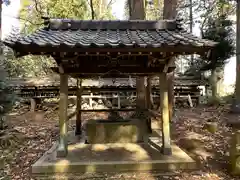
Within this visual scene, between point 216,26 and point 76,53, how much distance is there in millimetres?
13243

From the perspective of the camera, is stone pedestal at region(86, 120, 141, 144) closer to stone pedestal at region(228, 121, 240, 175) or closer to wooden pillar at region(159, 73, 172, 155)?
wooden pillar at region(159, 73, 172, 155)

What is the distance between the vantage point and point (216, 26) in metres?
16.2

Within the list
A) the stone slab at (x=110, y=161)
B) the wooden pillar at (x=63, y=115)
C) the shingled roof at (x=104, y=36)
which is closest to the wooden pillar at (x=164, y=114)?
the stone slab at (x=110, y=161)

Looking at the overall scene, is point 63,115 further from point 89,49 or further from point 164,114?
point 164,114

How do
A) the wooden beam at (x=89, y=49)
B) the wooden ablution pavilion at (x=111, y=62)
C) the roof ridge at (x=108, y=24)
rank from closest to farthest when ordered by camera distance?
the wooden beam at (x=89, y=49) < the wooden ablution pavilion at (x=111, y=62) < the roof ridge at (x=108, y=24)

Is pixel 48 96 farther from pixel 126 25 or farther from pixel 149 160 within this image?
pixel 149 160

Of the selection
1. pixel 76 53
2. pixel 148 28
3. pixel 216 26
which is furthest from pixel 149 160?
pixel 216 26

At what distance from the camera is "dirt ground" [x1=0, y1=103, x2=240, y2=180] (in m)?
5.40

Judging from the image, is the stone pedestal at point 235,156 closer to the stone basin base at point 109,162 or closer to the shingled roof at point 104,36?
the stone basin base at point 109,162

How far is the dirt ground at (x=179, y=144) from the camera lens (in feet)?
17.7

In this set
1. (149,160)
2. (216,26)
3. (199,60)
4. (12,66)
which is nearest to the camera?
(149,160)

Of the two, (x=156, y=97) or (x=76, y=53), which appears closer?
(x=76, y=53)

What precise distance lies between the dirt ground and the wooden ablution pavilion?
29 centimetres

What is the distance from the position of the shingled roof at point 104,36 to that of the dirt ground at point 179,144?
8.52 ft
